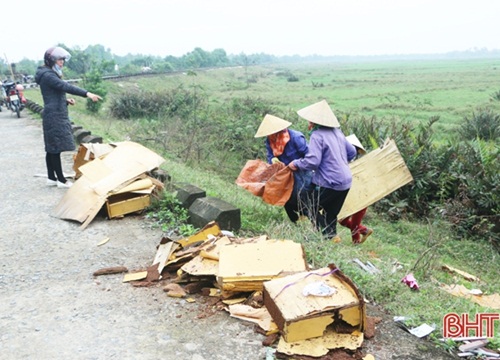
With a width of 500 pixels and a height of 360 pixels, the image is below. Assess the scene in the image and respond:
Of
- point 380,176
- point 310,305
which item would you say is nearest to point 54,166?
point 380,176

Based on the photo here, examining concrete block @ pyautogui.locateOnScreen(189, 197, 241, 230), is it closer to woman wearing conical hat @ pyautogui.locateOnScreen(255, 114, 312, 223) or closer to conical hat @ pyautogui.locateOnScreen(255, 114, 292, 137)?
woman wearing conical hat @ pyautogui.locateOnScreen(255, 114, 312, 223)

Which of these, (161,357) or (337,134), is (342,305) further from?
(337,134)

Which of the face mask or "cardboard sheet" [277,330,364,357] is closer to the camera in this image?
"cardboard sheet" [277,330,364,357]

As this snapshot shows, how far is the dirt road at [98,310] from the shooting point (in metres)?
2.79

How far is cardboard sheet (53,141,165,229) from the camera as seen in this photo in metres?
4.98

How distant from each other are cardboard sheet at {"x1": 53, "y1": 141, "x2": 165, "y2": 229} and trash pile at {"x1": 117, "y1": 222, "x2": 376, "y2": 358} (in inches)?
51.9

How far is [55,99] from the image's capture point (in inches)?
226

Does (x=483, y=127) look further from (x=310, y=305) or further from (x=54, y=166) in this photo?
(x=310, y=305)

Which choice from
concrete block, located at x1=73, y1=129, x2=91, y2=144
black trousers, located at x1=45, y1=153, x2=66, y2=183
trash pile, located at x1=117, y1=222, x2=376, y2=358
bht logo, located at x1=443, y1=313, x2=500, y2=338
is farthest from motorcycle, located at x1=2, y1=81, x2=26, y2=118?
bht logo, located at x1=443, y1=313, x2=500, y2=338

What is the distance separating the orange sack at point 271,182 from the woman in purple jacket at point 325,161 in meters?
0.17

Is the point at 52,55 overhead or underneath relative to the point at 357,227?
overhead

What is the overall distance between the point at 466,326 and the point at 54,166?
5.17 metres

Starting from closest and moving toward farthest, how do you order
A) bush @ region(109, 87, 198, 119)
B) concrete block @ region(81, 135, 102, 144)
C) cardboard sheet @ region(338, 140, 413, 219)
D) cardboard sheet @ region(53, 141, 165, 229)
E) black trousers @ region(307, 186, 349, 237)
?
black trousers @ region(307, 186, 349, 237)
cardboard sheet @ region(53, 141, 165, 229)
cardboard sheet @ region(338, 140, 413, 219)
concrete block @ region(81, 135, 102, 144)
bush @ region(109, 87, 198, 119)

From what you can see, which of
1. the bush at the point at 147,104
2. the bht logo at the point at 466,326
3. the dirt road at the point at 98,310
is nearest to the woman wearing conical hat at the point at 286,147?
the dirt road at the point at 98,310
